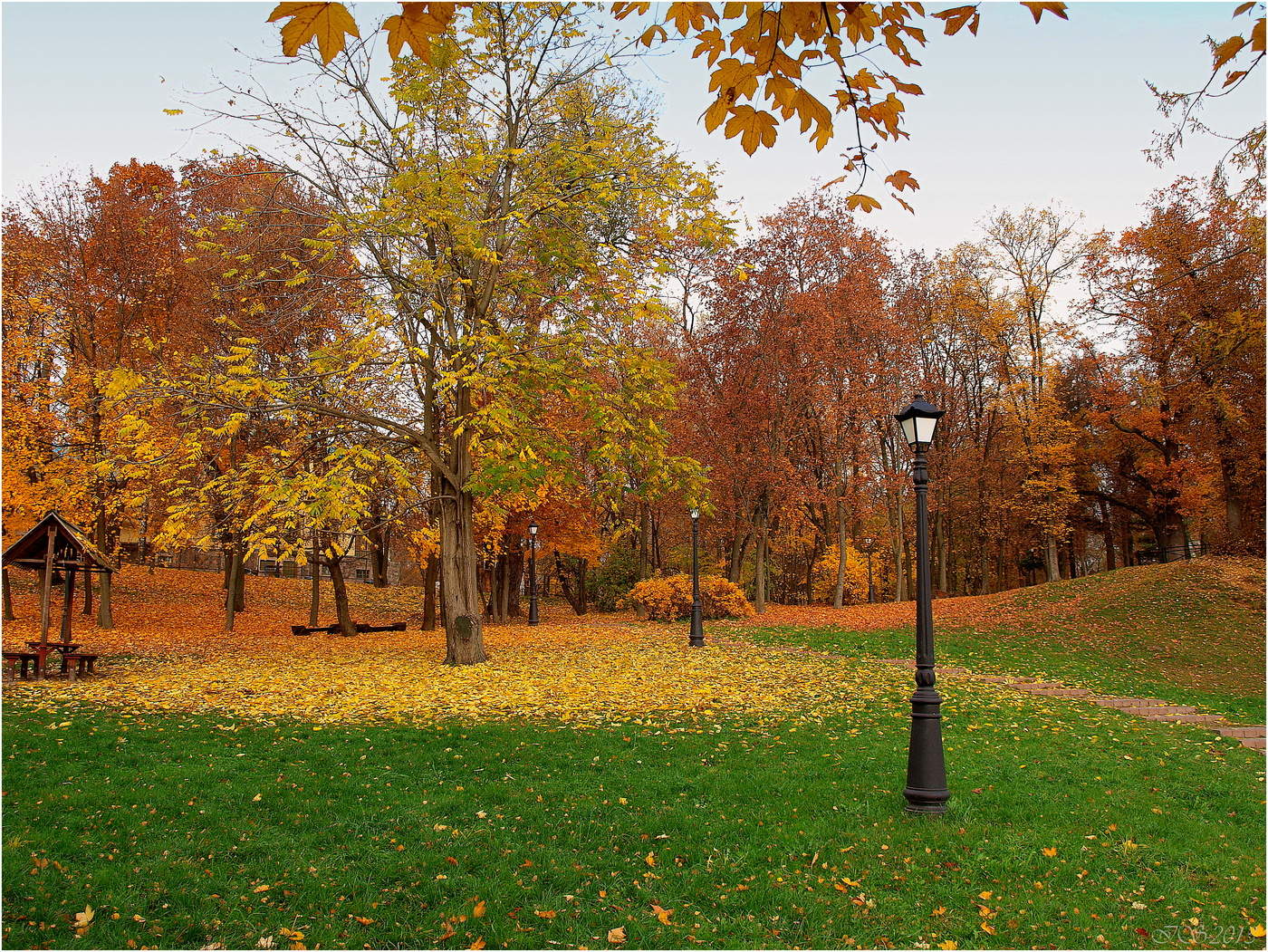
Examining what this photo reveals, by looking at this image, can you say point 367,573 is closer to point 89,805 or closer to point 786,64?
point 89,805

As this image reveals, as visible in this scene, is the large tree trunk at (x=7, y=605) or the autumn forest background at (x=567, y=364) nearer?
the autumn forest background at (x=567, y=364)

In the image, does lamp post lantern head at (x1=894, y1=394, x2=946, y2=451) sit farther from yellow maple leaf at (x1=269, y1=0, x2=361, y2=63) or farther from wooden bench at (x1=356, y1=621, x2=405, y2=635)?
wooden bench at (x1=356, y1=621, x2=405, y2=635)

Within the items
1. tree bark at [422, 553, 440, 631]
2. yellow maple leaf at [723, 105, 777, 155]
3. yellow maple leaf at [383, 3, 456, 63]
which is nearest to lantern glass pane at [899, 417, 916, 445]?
yellow maple leaf at [723, 105, 777, 155]

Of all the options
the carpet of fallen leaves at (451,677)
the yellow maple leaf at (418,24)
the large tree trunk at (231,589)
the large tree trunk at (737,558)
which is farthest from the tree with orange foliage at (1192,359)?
the large tree trunk at (231,589)

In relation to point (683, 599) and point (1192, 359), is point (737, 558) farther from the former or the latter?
point (1192, 359)

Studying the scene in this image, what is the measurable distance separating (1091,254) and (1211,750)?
21.5 metres

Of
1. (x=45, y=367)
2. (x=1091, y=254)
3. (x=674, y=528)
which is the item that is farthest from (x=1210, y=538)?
(x=45, y=367)

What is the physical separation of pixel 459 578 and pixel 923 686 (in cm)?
934

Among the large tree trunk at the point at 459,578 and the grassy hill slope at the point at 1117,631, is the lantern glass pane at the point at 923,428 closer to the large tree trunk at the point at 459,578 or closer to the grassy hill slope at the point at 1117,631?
the grassy hill slope at the point at 1117,631

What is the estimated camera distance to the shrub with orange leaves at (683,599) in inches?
899

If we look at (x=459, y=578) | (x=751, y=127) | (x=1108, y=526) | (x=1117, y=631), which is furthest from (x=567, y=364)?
(x=1108, y=526)

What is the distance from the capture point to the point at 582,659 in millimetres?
14484

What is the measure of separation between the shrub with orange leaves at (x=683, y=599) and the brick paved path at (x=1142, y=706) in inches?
339

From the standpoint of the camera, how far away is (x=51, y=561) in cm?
1256
